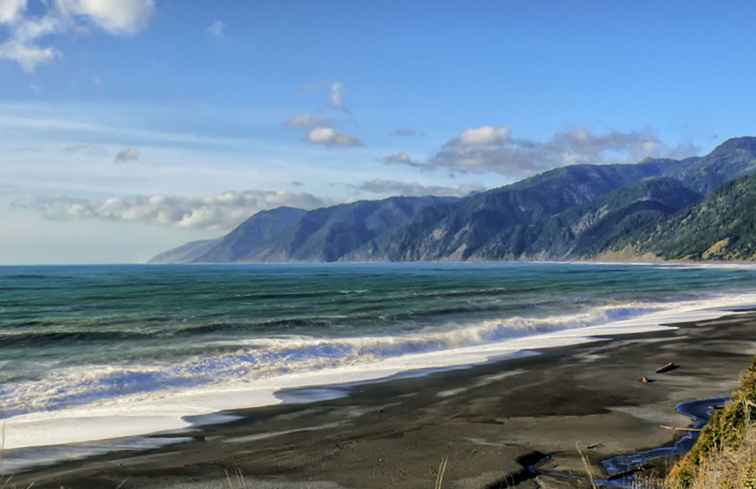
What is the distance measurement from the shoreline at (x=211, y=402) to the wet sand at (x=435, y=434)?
3.86 ft

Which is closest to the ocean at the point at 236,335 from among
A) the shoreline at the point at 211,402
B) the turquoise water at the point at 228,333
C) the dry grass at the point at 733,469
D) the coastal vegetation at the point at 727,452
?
the turquoise water at the point at 228,333

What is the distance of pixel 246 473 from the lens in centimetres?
1010

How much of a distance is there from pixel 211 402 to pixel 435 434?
7.43 metres

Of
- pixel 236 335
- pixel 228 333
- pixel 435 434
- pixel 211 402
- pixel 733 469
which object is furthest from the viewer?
pixel 228 333

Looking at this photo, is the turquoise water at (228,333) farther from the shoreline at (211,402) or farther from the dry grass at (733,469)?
the dry grass at (733,469)

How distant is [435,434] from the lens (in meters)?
12.6

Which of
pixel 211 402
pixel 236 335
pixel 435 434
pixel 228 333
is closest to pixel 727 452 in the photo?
pixel 435 434

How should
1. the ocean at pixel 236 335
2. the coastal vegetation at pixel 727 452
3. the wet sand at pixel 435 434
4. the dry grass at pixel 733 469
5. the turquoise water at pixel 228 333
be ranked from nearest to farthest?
the dry grass at pixel 733 469
the coastal vegetation at pixel 727 452
the wet sand at pixel 435 434
the ocean at pixel 236 335
the turquoise water at pixel 228 333

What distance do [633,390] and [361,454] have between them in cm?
933

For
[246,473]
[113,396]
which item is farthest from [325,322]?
[246,473]

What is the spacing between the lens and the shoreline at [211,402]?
13789 mm

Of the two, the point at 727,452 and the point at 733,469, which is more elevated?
the point at 727,452

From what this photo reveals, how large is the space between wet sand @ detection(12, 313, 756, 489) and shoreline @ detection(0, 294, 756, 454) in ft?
3.86

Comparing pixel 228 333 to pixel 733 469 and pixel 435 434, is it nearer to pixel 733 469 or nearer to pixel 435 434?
pixel 435 434
